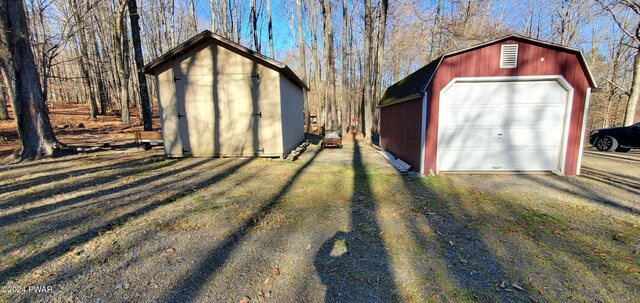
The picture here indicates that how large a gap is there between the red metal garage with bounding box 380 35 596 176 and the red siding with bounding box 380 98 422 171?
189 mm

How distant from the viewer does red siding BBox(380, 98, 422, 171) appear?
23.1 ft

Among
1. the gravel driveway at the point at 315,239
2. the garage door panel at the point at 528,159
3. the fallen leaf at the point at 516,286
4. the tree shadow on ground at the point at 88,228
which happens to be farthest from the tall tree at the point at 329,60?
the fallen leaf at the point at 516,286

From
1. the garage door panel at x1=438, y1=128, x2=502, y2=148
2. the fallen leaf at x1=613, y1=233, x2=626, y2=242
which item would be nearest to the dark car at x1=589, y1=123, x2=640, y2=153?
the garage door panel at x1=438, y1=128, x2=502, y2=148

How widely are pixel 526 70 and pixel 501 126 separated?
1361 millimetres

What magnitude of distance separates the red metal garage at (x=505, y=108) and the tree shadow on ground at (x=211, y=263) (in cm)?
460

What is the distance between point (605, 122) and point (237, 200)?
28925 mm

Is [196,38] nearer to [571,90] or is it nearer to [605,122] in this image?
[571,90]

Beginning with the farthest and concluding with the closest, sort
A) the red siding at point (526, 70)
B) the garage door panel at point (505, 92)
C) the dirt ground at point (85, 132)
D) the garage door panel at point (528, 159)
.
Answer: the dirt ground at point (85, 132) < the garage door panel at point (528, 159) < the garage door panel at point (505, 92) < the red siding at point (526, 70)

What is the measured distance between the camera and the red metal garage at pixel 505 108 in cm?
620

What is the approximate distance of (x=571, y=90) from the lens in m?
6.26

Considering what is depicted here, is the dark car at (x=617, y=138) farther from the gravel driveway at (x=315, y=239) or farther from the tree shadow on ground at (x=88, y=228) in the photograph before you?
the tree shadow on ground at (x=88, y=228)

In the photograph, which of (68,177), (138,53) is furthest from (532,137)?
(138,53)

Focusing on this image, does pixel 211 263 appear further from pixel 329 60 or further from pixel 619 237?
pixel 329 60

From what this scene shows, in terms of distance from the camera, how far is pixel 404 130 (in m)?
8.35
